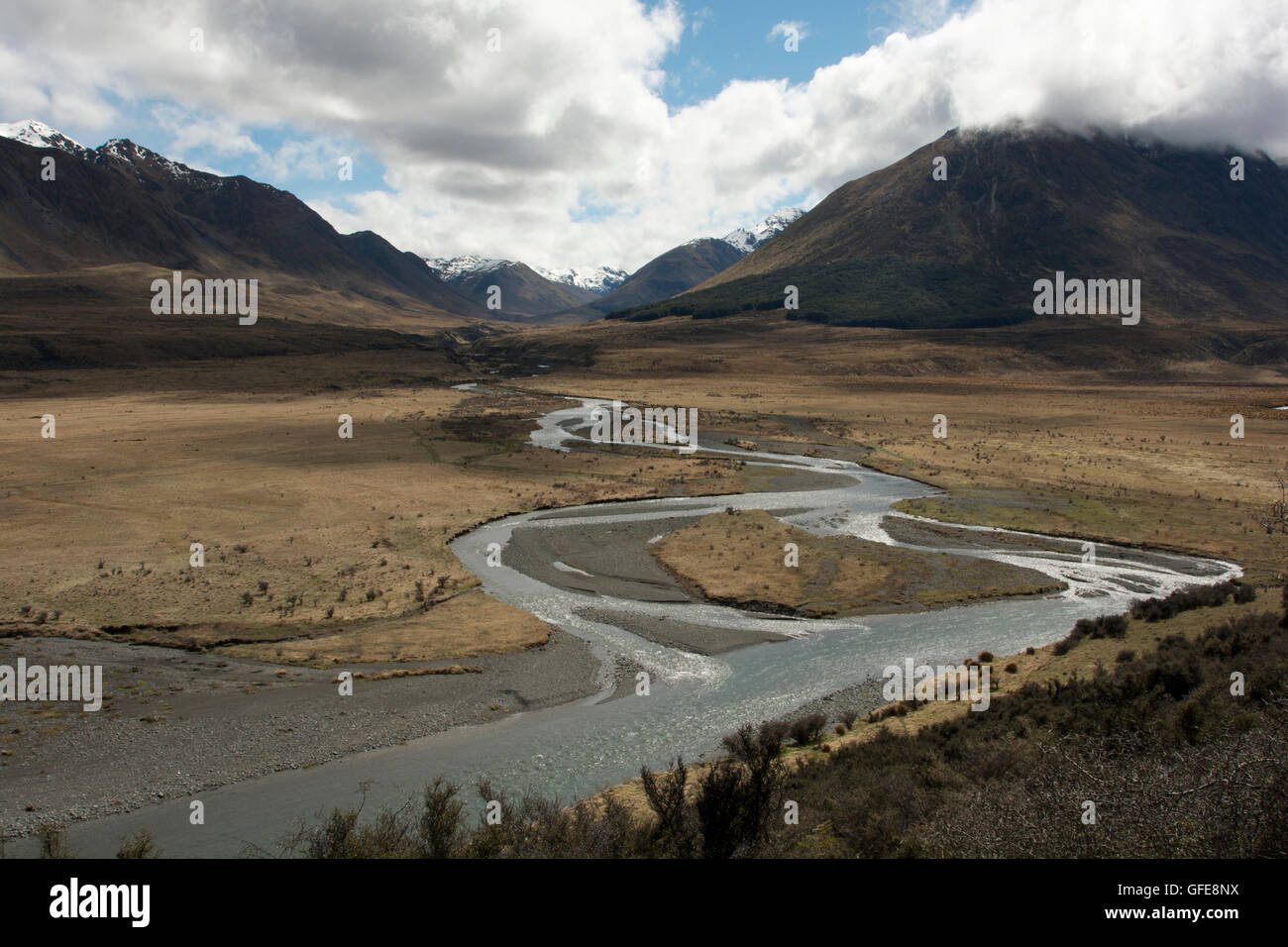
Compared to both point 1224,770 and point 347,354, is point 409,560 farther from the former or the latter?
point 347,354

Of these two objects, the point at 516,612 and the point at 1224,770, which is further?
the point at 516,612

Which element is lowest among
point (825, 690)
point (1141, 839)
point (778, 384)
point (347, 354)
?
point (825, 690)
